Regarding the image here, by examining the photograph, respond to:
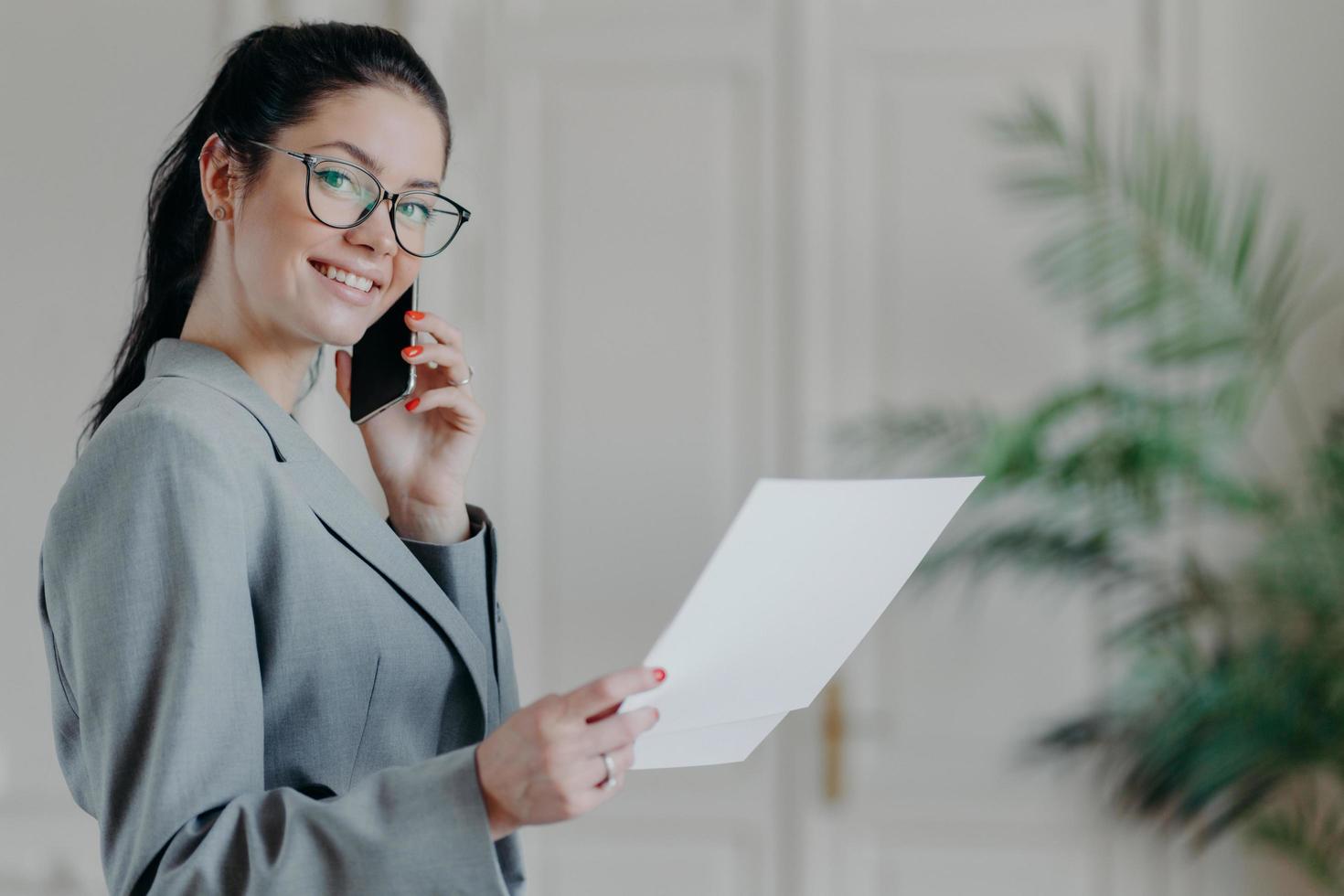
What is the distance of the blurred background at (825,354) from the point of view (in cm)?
250

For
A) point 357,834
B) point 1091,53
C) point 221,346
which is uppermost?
point 1091,53

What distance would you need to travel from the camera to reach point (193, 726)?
→ 0.78 meters

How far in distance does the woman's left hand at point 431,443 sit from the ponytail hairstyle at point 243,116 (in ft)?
0.67

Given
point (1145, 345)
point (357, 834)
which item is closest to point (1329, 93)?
point (1145, 345)

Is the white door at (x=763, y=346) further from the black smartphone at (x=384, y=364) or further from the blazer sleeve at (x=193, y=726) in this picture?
the blazer sleeve at (x=193, y=726)

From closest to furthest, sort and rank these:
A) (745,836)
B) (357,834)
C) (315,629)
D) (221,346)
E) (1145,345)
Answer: (357,834) → (315,629) → (221,346) → (1145,345) → (745,836)

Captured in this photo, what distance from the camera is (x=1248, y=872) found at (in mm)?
2516

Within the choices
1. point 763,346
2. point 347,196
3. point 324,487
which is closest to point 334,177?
point 347,196

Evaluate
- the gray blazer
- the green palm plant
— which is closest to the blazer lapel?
the gray blazer

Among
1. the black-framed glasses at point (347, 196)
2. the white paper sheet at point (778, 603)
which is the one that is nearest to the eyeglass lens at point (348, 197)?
the black-framed glasses at point (347, 196)

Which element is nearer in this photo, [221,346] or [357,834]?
[357,834]

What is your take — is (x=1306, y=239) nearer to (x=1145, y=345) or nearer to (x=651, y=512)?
(x=1145, y=345)

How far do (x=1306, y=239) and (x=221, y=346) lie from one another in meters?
2.27

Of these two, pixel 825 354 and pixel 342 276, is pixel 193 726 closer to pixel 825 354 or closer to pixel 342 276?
pixel 342 276
